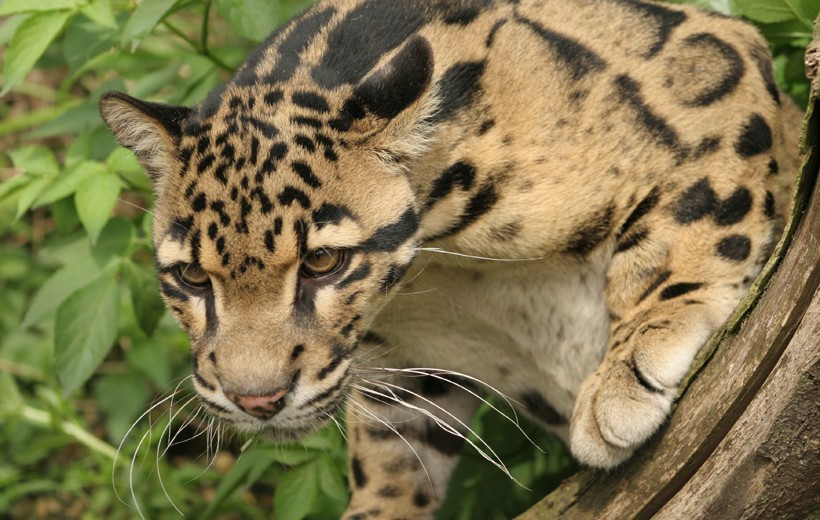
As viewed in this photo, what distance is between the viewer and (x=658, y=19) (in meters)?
4.01

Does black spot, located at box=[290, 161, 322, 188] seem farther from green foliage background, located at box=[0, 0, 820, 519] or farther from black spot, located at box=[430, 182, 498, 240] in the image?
green foliage background, located at box=[0, 0, 820, 519]

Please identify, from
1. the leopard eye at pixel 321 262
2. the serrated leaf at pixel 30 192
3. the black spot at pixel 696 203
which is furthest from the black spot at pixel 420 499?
the serrated leaf at pixel 30 192

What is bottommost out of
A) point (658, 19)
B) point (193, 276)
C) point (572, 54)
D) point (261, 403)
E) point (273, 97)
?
point (261, 403)

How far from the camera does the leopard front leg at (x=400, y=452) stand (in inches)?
176

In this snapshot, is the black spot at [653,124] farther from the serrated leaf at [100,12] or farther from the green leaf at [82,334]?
the green leaf at [82,334]

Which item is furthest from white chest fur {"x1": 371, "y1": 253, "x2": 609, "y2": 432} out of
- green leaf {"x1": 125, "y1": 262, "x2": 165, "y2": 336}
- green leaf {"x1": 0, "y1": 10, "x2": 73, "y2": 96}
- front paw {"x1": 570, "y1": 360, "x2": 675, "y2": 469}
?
green leaf {"x1": 0, "y1": 10, "x2": 73, "y2": 96}

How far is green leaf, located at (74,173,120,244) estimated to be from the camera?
4.36 meters

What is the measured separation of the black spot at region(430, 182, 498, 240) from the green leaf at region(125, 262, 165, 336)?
1.53 m

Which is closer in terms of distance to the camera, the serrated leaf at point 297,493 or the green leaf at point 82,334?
the serrated leaf at point 297,493

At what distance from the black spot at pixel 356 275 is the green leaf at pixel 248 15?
1208 mm

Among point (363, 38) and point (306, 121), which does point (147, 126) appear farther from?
point (363, 38)

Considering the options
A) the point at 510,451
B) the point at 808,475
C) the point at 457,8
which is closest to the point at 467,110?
the point at 457,8

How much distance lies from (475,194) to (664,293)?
2.22ft

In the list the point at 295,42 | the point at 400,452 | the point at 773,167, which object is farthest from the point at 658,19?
the point at 400,452
